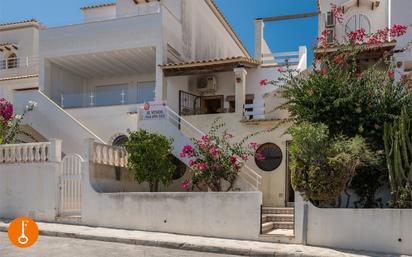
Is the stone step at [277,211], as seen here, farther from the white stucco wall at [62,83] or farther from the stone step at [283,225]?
the white stucco wall at [62,83]

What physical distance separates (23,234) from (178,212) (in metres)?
3.98

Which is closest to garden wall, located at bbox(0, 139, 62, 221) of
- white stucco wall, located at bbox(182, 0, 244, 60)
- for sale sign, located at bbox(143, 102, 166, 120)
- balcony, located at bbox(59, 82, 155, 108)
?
for sale sign, located at bbox(143, 102, 166, 120)

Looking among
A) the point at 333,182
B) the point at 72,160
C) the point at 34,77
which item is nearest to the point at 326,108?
the point at 333,182

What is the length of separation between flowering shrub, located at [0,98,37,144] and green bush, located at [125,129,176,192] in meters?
4.87

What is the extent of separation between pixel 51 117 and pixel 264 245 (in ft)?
34.7

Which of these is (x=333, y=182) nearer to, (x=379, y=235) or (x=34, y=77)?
(x=379, y=235)

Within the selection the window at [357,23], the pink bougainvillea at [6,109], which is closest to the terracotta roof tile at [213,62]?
the window at [357,23]

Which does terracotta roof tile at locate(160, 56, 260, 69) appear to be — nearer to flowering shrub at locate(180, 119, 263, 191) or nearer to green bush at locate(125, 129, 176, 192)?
green bush at locate(125, 129, 176, 192)

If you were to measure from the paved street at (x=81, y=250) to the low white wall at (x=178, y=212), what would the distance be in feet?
5.19

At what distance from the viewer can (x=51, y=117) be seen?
17.8m

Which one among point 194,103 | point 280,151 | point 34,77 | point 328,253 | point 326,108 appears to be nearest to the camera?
point 328,253

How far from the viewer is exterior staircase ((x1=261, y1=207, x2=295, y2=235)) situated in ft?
40.4

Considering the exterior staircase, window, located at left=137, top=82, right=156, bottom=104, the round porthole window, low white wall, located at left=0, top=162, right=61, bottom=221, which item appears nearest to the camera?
the exterior staircase

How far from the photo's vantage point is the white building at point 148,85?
52.3ft
